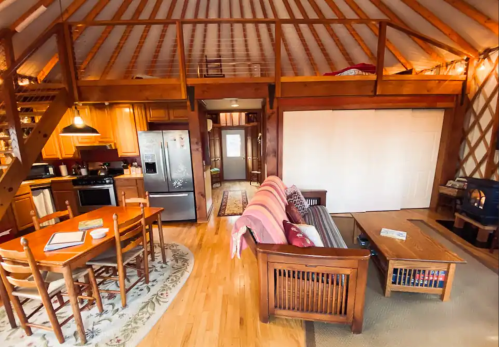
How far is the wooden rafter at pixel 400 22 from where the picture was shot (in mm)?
3170

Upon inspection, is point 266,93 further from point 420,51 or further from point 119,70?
point 119,70

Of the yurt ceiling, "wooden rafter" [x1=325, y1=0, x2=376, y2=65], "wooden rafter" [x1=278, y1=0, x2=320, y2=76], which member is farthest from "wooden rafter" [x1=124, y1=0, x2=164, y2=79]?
"wooden rafter" [x1=325, y1=0, x2=376, y2=65]

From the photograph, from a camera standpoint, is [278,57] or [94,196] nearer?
[278,57]

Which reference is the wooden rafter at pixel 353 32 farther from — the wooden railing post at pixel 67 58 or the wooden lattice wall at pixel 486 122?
the wooden railing post at pixel 67 58

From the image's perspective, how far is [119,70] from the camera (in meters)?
4.40

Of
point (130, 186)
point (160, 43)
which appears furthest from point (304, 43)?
point (130, 186)

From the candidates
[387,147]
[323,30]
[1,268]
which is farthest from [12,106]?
[387,147]

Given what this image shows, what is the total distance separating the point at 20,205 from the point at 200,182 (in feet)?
9.69

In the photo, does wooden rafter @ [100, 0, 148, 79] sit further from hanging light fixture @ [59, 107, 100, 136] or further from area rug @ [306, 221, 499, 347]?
area rug @ [306, 221, 499, 347]

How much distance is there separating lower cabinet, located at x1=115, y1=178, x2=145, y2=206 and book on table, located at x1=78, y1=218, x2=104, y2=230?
1870 mm

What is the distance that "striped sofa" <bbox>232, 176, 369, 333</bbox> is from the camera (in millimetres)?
1529

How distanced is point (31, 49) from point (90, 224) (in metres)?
2.36

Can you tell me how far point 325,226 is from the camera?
8.04ft

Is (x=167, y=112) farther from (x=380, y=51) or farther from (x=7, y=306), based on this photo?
(x=380, y=51)
